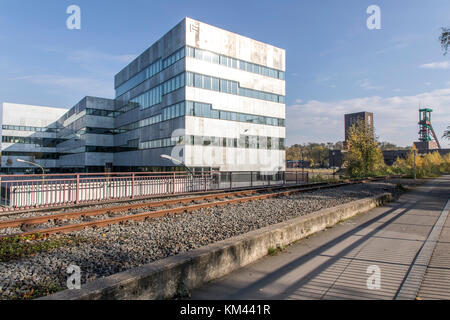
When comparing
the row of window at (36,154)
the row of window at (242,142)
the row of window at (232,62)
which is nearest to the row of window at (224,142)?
the row of window at (242,142)

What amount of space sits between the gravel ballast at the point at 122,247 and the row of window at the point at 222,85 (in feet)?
79.2

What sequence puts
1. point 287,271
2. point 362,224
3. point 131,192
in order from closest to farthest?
point 287,271 < point 362,224 < point 131,192

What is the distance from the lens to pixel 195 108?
1225 inches

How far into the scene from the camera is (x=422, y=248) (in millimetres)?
5988

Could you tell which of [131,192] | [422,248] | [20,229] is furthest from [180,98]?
[422,248]

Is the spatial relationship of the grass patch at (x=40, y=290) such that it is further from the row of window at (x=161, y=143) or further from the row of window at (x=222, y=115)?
the row of window at (x=222, y=115)

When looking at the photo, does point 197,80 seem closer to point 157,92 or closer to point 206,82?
point 206,82

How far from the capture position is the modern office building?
3119 cm

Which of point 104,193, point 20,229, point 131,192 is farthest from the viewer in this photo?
point 131,192

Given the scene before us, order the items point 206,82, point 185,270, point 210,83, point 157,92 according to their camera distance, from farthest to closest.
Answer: point 157,92 → point 210,83 → point 206,82 → point 185,270

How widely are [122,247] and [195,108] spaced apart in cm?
2673

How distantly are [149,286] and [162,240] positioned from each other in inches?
109

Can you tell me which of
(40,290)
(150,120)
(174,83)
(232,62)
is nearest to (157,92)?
(150,120)
